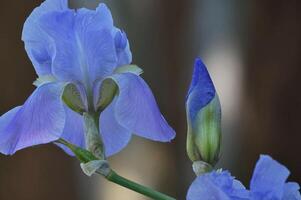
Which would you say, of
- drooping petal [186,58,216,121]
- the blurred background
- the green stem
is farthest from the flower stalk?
the blurred background

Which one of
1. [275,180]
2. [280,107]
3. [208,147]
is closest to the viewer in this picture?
[275,180]

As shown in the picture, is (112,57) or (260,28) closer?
(112,57)

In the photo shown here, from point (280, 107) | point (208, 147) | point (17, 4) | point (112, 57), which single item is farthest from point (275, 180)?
point (17, 4)

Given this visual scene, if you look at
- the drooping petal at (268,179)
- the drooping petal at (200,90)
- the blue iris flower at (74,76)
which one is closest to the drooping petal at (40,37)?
the blue iris flower at (74,76)

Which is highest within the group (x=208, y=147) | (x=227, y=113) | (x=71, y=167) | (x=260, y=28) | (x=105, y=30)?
(x=105, y=30)

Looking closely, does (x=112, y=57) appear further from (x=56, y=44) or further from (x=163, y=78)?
Result: (x=163, y=78)
